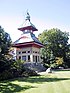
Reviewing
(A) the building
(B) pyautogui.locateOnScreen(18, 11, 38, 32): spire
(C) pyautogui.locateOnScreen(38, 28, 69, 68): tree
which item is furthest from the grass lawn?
(C) pyautogui.locateOnScreen(38, 28, 69, 68): tree

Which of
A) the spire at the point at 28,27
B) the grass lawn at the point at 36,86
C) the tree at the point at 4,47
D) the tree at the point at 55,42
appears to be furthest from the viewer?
the tree at the point at 55,42

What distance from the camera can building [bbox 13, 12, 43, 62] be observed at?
4850 centimetres

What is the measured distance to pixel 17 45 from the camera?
49.6m

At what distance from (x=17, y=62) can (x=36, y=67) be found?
13.8m

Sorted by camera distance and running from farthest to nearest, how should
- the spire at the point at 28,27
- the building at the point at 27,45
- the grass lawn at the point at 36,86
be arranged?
the spire at the point at 28,27
the building at the point at 27,45
the grass lawn at the point at 36,86

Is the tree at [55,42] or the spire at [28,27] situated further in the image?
the tree at [55,42]

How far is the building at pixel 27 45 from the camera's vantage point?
4850 cm

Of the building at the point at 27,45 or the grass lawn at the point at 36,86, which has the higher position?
the building at the point at 27,45

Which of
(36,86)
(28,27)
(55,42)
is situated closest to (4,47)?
(36,86)

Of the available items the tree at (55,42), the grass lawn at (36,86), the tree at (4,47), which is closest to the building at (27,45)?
the tree at (55,42)

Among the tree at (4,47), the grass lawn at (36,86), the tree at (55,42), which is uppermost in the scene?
the tree at (55,42)

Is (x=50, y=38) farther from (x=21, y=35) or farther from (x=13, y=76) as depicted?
(x=13, y=76)

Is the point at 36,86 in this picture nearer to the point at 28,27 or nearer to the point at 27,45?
the point at 27,45

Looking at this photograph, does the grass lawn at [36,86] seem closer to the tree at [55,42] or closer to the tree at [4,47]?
the tree at [4,47]
